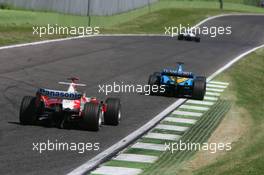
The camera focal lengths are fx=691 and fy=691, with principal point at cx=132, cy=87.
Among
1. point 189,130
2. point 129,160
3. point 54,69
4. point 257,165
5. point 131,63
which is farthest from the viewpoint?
point 131,63

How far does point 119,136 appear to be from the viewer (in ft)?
51.7

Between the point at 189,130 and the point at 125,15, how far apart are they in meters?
47.8

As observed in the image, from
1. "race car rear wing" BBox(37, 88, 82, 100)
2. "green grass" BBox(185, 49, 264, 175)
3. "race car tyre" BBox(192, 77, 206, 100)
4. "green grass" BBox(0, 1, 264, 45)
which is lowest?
"green grass" BBox(185, 49, 264, 175)

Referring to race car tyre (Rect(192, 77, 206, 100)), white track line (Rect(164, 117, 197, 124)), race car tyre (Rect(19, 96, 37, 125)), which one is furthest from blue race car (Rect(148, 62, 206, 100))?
race car tyre (Rect(19, 96, 37, 125))

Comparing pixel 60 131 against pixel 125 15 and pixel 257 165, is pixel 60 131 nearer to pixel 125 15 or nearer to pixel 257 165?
pixel 257 165

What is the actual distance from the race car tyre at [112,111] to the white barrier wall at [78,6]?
94.6 ft

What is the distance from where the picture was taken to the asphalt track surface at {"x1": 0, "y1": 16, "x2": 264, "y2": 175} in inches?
514

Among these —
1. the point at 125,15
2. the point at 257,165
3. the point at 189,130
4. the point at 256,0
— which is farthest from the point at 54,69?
the point at 256,0

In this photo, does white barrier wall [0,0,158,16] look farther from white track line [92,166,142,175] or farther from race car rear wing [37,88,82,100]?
white track line [92,166,142,175]

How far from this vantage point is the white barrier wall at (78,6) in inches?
1778

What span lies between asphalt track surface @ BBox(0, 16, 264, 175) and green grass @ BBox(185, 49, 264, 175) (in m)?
1.63

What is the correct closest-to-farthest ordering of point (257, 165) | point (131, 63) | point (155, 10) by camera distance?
point (257, 165), point (131, 63), point (155, 10)

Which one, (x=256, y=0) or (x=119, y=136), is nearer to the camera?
(x=119, y=136)

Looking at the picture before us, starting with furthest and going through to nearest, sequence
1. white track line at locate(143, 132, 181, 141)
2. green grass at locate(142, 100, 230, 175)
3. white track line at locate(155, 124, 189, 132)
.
Result: white track line at locate(155, 124, 189, 132), white track line at locate(143, 132, 181, 141), green grass at locate(142, 100, 230, 175)
